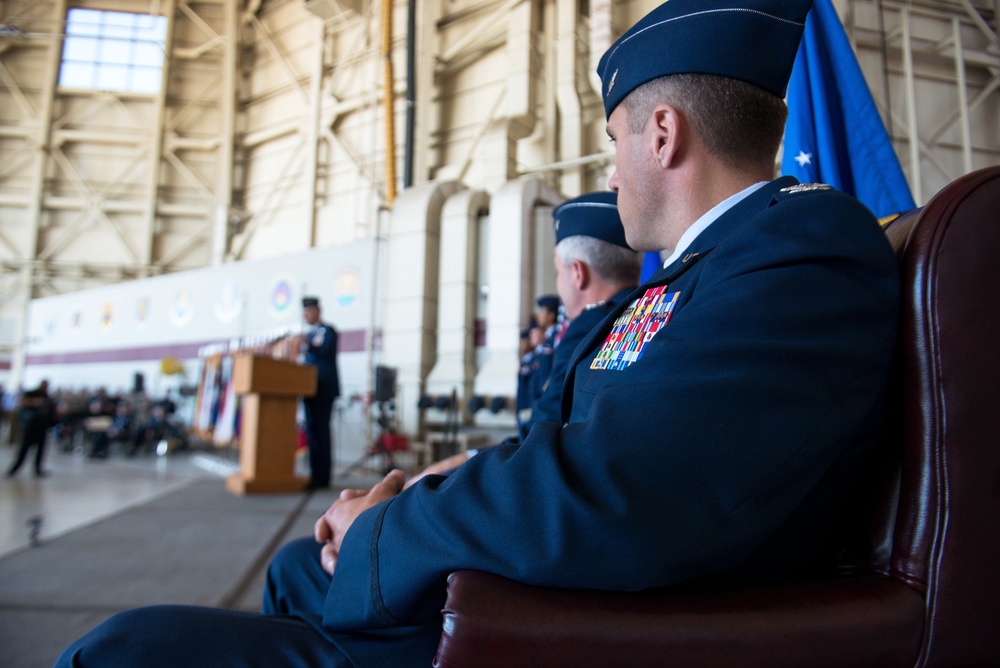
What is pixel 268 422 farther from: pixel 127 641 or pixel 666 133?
pixel 666 133

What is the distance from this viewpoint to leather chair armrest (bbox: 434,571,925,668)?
453 millimetres

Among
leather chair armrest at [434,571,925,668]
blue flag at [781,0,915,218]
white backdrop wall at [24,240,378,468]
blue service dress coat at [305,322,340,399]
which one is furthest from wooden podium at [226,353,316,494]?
leather chair armrest at [434,571,925,668]

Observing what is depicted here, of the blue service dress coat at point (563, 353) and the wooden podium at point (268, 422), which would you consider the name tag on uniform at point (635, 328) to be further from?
the wooden podium at point (268, 422)

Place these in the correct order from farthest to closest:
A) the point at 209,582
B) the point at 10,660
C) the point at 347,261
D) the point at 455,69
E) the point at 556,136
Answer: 1. the point at 455,69
2. the point at 556,136
3. the point at 347,261
4. the point at 209,582
5. the point at 10,660

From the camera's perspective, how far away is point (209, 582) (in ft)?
6.48

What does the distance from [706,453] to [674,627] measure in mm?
139

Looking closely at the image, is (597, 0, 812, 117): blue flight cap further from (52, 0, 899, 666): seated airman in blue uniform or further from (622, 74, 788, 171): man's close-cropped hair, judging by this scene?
(52, 0, 899, 666): seated airman in blue uniform

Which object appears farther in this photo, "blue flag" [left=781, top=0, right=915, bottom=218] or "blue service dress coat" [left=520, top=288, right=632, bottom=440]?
"blue flag" [left=781, top=0, right=915, bottom=218]

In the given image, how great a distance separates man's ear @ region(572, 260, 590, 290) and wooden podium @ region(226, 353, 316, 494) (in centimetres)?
298

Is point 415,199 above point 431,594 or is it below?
above

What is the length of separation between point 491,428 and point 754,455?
6.52 metres

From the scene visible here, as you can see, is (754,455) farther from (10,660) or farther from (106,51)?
(106,51)

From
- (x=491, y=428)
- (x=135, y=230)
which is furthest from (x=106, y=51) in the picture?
(x=491, y=428)

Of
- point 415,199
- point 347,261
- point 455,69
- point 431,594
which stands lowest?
point 431,594
